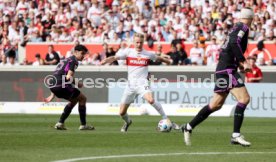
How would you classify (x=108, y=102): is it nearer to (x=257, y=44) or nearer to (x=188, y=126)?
(x=257, y=44)

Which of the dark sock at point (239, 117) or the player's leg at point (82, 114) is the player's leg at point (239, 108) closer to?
the dark sock at point (239, 117)

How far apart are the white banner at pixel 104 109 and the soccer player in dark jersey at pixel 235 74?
13589 millimetres

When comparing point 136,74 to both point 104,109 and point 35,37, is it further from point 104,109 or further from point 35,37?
point 35,37

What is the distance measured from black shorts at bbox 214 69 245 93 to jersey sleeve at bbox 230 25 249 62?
313 mm

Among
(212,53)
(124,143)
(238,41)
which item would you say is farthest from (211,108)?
(212,53)

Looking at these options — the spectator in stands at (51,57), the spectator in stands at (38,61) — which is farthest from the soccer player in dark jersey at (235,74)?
the spectator in stands at (38,61)

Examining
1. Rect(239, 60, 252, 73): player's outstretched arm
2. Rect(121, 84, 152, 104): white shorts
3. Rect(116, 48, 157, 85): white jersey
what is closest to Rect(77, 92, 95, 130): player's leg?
Rect(121, 84, 152, 104): white shorts

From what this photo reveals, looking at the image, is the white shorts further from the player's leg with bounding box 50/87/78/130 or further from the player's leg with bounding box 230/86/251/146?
the player's leg with bounding box 230/86/251/146

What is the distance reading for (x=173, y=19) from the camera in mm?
32969

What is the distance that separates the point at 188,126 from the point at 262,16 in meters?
17.2

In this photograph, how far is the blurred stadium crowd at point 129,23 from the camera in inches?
1210

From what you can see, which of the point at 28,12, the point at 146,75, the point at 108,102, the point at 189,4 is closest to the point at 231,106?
the point at 108,102

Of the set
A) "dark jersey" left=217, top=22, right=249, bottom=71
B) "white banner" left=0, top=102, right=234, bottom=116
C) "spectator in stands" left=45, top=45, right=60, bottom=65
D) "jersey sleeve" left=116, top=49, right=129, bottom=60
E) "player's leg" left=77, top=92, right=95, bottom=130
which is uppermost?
"dark jersey" left=217, top=22, right=249, bottom=71

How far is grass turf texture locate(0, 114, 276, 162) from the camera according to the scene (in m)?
12.4
